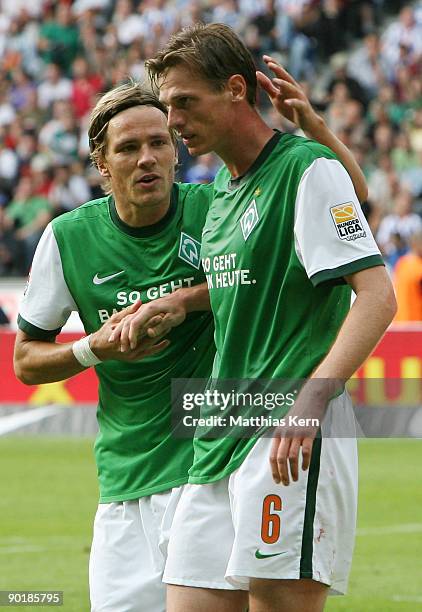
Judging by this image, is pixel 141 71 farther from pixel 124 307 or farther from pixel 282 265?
pixel 282 265

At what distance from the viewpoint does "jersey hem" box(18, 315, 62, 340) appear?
5.20 metres

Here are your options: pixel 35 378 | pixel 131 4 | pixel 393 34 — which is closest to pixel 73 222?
pixel 35 378

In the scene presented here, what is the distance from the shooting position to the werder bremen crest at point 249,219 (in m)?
4.29

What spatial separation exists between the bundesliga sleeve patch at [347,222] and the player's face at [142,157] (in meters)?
1.15

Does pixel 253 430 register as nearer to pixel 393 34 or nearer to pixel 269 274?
pixel 269 274

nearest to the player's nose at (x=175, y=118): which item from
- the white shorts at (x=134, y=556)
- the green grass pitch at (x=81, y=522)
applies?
the white shorts at (x=134, y=556)

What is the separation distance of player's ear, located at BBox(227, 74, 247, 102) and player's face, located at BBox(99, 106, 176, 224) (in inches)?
26.1

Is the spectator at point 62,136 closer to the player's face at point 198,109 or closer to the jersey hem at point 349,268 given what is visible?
the player's face at point 198,109

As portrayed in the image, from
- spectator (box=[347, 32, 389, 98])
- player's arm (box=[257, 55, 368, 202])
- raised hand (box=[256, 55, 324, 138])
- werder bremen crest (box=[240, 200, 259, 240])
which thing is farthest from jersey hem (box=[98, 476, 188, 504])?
spectator (box=[347, 32, 389, 98])

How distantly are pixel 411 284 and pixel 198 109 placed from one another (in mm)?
11554

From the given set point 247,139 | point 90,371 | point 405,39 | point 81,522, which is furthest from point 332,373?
point 405,39

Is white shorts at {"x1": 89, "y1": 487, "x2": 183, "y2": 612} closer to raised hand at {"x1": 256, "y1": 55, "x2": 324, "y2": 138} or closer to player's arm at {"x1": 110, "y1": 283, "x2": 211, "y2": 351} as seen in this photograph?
player's arm at {"x1": 110, "y1": 283, "x2": 211, "y2": 351}

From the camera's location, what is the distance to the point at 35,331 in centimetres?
520

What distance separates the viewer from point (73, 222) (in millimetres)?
5297
